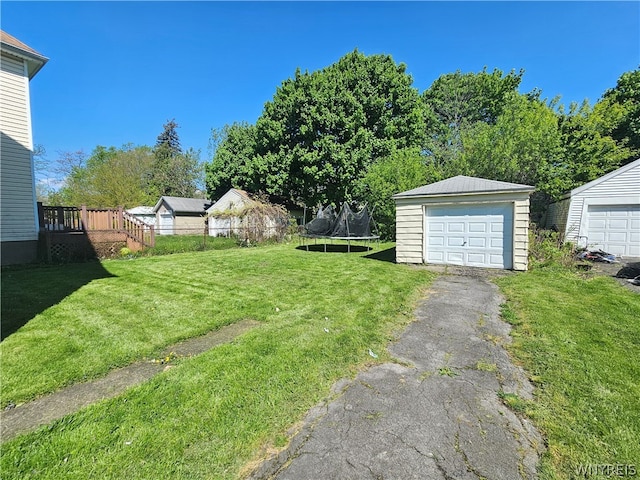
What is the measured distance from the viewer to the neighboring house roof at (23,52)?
873 centimetres

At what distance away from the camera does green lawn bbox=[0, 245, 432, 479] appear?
2.00m

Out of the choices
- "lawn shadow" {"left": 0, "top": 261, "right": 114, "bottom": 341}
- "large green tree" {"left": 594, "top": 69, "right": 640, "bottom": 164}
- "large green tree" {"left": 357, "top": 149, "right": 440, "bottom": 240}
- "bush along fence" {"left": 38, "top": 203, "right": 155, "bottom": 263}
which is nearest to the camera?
"lawn shadow" {"left": 0, "top": 261, "right": 114, "bottom": 341}

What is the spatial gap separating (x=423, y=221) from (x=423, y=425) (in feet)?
26.6

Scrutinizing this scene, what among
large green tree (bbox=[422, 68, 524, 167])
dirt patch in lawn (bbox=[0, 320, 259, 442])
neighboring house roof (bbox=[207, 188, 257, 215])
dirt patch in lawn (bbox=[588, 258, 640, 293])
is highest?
large green tree (bbox=[422, 68, 524, 167])

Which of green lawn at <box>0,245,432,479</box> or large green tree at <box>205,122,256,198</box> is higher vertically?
large green tree at <box>205,122,256,198</box>

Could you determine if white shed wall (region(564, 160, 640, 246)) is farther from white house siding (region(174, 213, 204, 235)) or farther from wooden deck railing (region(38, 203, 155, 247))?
white house siding (region(174, 213, 204, 235))

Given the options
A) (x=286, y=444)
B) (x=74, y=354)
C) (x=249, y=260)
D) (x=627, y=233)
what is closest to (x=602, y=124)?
(x=627, y=233)

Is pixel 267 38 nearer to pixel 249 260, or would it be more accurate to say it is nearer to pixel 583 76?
pixel 249 260

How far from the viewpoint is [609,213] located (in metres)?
11.7

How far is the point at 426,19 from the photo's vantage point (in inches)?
435

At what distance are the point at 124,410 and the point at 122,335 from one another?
1985mm

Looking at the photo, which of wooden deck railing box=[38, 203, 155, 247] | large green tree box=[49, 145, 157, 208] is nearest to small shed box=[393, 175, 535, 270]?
wooden deck railing box=[38, 203, 155, 247]

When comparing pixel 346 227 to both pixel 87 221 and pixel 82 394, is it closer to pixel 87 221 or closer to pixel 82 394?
pixel 87 221

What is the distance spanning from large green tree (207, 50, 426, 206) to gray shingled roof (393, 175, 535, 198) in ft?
33.4
